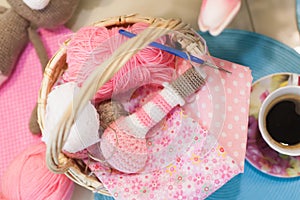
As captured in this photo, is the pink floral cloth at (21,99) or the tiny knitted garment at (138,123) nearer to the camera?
the tiny knitted garment at (138,123)

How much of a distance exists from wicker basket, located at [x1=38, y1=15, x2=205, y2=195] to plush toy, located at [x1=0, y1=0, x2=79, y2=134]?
9 cm

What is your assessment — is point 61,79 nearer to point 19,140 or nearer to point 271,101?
point 19,140

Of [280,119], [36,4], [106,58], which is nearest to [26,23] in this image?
[36,4]

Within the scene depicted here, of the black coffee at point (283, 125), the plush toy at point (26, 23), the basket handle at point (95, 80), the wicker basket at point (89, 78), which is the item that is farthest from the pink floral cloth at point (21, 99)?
the black coffee at point (283, 125)

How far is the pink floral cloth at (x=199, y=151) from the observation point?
0.70m

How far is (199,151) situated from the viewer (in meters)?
0.71

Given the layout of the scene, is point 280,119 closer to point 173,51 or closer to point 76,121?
point 173,51

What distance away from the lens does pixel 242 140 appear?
70 cm

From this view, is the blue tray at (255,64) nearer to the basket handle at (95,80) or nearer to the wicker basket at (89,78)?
the wicker basket at (89,78)

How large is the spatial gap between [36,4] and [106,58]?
0.16m

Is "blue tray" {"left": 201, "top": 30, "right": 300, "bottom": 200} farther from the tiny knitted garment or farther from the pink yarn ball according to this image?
the pink yarn ball

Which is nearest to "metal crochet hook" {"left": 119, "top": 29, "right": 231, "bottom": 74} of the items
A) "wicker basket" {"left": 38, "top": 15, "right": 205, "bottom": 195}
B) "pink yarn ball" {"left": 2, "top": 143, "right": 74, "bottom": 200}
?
"wicker basket" {"left": 38, "top": 15, "right": 205, "bottom": 195}

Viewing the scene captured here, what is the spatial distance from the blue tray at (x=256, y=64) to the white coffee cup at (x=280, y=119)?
0.07 m

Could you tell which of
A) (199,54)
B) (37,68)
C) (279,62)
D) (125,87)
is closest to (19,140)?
(37,68)
